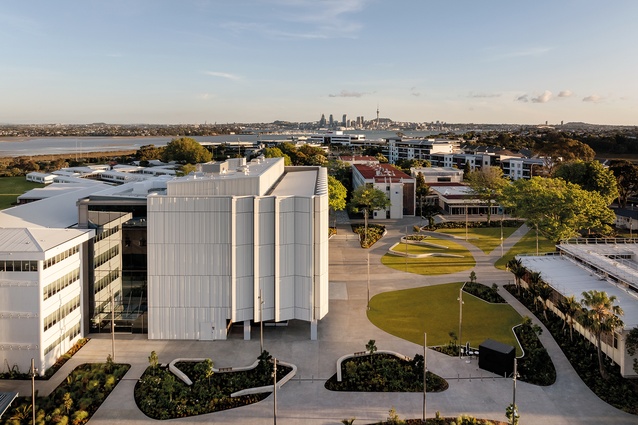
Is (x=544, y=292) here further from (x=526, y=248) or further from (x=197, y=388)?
(x=197, y=388)

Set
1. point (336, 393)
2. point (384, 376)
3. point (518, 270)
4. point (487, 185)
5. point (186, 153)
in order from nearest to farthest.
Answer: point (336, 393) → point (384, 376) → point (518, 270) → point (487, 185) → point (186, 153)

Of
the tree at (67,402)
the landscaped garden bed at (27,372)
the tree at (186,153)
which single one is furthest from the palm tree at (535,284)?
the tree at (186,153)

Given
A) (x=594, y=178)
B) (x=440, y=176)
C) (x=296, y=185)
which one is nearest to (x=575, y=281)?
(x=296, y=185)

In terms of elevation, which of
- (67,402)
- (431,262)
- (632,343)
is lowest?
(67,402)

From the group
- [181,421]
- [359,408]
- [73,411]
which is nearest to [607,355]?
[359,408]

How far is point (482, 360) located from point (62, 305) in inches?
933

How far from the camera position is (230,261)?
29.2 metres

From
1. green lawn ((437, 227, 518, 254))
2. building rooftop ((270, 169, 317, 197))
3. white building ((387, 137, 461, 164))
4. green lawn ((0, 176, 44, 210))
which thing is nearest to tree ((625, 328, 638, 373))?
building rooftop ((270, 169, 317, 197))

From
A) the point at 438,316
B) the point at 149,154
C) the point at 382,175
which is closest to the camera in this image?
the point at 438,316

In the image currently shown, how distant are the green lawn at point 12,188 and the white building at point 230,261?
60.1 meters

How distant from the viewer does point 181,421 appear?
2117 centimetres

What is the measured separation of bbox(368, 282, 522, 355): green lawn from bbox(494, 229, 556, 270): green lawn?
1231 cm

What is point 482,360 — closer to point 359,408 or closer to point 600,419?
point 600,419

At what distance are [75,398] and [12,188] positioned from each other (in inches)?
3718
